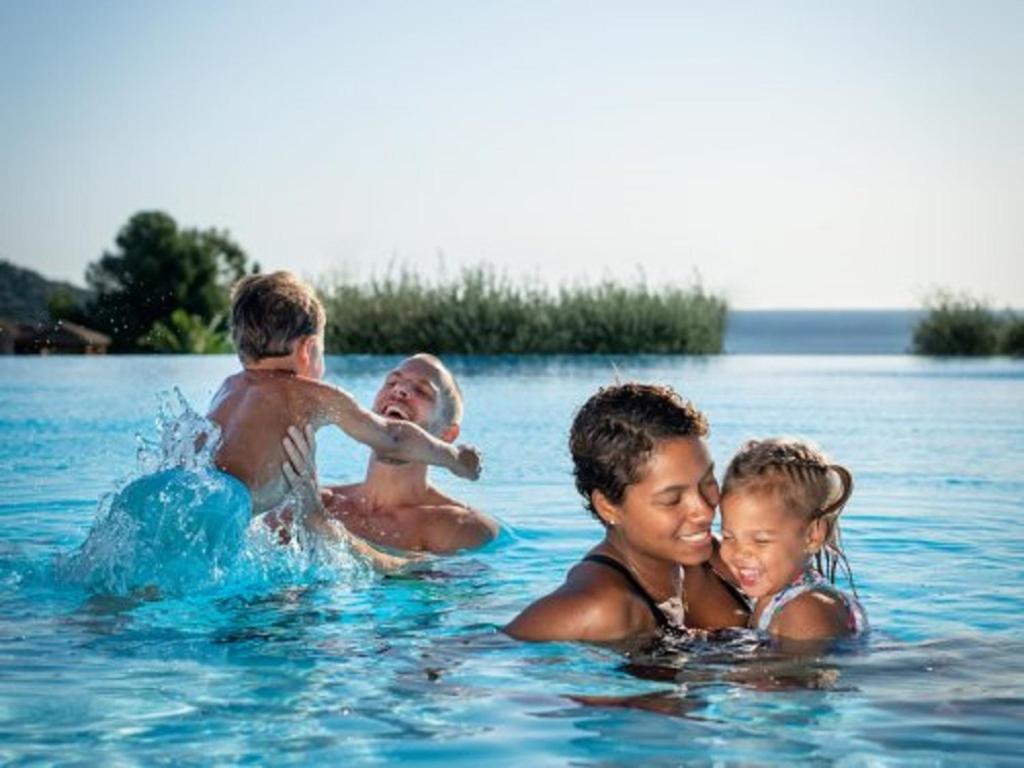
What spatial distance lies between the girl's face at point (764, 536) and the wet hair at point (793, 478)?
0.06 feet

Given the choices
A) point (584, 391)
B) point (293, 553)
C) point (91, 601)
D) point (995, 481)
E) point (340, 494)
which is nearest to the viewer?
point (91, 601)

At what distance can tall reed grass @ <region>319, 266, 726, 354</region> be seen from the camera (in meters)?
25.3

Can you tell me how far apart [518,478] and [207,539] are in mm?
5288

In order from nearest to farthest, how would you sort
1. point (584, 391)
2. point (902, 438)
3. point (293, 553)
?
point (293, 553) → point (902, 438) → point (584, 391)

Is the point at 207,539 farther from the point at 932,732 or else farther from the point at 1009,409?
the point at 1009,409

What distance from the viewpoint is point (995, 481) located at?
10633 mm

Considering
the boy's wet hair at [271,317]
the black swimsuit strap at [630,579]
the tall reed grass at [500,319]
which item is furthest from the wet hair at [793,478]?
the tall reed grass at [500,319]

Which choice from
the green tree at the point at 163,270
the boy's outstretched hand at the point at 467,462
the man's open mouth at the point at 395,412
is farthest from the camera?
the green tree at the point at 163,270

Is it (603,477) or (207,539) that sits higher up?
(603,477)

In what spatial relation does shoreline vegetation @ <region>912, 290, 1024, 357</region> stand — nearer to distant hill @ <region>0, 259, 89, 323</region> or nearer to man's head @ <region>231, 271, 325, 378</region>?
man's head @ <region>231, 271, 325, 378</region>

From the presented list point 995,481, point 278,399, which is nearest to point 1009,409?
point 995,481

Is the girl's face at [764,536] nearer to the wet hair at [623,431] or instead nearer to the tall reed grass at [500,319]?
the wet hair at [623,431]

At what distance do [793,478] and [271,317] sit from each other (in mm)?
2341

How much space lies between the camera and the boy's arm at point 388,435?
19.2ft
